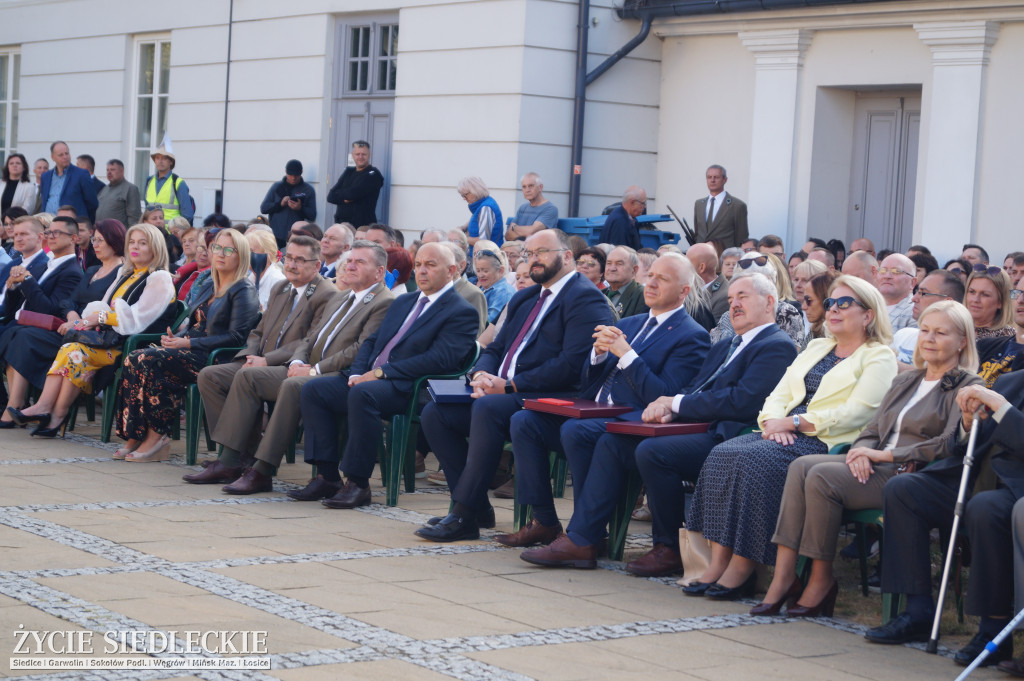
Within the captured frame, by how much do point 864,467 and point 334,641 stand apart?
7.52 ft

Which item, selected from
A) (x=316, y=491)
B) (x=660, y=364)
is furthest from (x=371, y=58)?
(x=660, y=364)

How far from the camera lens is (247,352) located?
9.00 m

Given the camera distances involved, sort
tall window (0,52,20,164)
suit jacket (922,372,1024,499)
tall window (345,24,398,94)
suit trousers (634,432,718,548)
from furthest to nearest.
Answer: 1. tall window (0,52,20,164)
2. tall window (345,24,398,94)
3. suit trousers (634,432,718,548)
4. suit jacket (922,372,1024,499)

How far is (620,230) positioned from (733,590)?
6.68 metres

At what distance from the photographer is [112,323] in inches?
378

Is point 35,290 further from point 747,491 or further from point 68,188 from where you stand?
point 68,188

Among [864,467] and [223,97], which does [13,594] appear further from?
[223,97]

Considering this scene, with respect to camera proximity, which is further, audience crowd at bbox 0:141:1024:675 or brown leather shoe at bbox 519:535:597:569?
brown leather shoe at bbox 519:535:597:569

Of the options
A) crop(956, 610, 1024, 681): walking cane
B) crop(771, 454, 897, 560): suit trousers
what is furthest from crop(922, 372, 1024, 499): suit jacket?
crop(956, 610, 1024, 681): walking cane

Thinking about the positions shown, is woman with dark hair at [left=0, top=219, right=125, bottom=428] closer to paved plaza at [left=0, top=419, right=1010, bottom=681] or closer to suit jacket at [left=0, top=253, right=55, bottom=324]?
suit jacket at [left=0, top=253, right=55, bottom=324]

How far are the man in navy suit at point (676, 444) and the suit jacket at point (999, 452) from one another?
3.65ft

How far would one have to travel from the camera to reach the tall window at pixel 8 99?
21.4 m

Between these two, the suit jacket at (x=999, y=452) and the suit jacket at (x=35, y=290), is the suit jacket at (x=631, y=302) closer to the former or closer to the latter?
the suit jacket at (x=999, y=452)

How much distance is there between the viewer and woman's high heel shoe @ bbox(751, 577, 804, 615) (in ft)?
19.2
